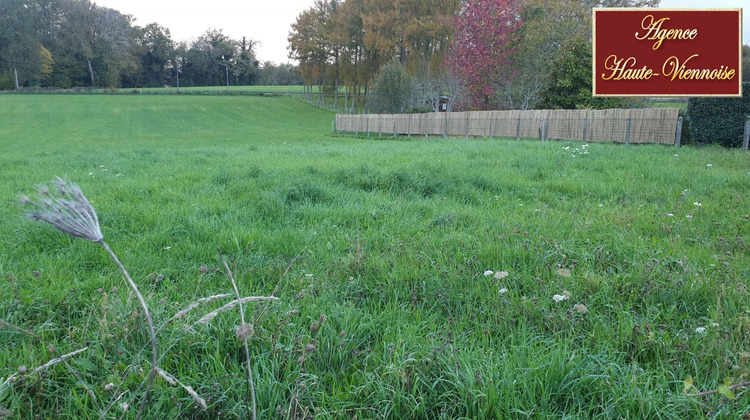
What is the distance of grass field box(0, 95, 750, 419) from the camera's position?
161cm

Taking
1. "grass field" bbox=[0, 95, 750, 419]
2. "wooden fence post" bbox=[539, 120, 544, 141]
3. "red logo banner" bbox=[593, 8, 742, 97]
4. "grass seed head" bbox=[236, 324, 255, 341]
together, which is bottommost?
"grass field" bbox=[0, 95, 750, 419]

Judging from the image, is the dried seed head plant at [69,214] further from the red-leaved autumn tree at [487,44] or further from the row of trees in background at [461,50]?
the red-leaved autumn tree at [487,44]

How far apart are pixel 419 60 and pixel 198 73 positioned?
67.1 meters

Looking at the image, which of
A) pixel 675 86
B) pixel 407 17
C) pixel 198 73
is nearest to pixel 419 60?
pixel 407 17

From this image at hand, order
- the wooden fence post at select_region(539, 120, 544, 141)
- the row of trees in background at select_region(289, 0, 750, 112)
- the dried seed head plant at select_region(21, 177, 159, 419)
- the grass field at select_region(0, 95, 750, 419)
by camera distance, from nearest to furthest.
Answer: the dried seed head plant at select_region(21, 177, 159, 419), the grass field at select_region(0, 95, 750, 419), the wooden fence post at select_region(539, 120, 544, 141), the row of trees in background at select_region(289, 0, 750, 112)

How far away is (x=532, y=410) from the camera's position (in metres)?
1.48

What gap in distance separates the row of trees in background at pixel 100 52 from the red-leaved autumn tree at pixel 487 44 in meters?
45.3

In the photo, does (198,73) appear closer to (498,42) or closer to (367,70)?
(367,70)

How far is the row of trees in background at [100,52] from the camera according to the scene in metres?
63.0

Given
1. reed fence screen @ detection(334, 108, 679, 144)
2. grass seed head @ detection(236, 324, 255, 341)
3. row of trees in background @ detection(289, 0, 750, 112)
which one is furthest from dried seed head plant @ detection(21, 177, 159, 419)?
row of trees in background @ detection(289, 0, 750, 112)

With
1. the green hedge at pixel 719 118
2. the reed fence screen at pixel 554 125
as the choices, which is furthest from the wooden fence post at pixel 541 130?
the green hedge at pixel 719 118

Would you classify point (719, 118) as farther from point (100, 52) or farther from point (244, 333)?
point (100, 52)

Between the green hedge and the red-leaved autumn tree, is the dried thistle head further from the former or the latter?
the red-leaved autumn tree

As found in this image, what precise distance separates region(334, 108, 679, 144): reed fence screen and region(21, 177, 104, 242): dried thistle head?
58.2ft
